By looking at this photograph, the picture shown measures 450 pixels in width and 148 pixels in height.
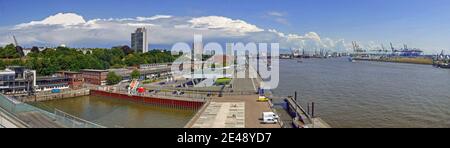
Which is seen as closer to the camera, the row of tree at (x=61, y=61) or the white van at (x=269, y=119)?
the white van at (x=269, y=119)

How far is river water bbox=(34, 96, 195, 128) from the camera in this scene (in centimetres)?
1026

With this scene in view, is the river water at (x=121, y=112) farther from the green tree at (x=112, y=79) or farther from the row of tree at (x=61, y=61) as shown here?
the row of tree at (x=61, y=61)

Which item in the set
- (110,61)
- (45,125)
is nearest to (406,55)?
(110,61)

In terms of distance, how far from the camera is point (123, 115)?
38.3 feet

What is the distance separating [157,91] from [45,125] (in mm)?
10007

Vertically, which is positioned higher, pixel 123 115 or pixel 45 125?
pixel 45 125

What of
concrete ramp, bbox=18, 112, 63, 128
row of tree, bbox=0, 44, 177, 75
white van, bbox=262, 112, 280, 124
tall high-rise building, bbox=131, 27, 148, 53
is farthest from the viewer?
tall high-rise building, bbox=131, 27, 148, 53

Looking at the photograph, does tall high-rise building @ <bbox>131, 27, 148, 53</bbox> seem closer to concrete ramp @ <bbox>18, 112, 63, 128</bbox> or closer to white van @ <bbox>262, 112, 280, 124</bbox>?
white van @ <bbox>262, 112, 280, 124</bbox>

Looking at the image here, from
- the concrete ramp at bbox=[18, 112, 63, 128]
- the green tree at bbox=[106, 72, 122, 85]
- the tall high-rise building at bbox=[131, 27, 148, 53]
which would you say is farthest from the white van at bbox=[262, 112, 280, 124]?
the tall high-rise building at bbox=[131, 27, 148, 53]

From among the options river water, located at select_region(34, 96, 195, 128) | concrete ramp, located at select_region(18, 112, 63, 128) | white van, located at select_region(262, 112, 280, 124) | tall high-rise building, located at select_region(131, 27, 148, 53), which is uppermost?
tall high-rise building, located at select_region(131, 27, 148, 53)

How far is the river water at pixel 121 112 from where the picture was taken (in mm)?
10256

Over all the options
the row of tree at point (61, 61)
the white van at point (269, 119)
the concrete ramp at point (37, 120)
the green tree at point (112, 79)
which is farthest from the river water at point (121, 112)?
the row of tree at point (61, 61)
